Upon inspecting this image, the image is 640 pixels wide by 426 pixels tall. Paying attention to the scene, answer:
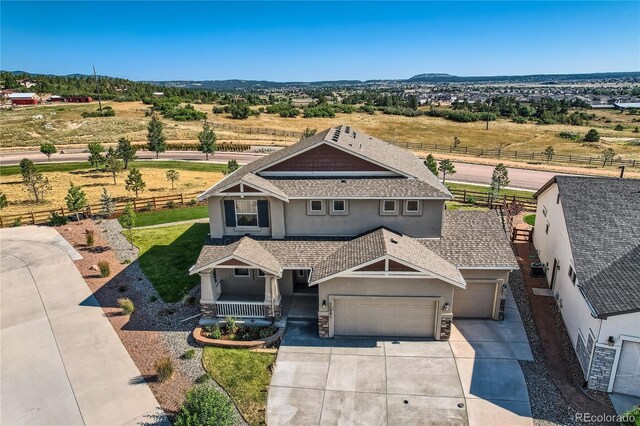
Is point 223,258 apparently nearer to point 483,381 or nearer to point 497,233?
point 483,381

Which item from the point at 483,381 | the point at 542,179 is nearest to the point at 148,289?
the point at 483,381

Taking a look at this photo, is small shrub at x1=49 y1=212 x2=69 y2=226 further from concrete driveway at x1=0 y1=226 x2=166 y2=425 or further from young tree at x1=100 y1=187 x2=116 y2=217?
concrete driveway at x1=0 y1=226 x2=166 y2=425

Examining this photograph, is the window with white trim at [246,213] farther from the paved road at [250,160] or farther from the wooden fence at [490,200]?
the paved road at [250,160]

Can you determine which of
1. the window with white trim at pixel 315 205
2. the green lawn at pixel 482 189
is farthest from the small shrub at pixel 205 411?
the green lawn at pixel 482 189

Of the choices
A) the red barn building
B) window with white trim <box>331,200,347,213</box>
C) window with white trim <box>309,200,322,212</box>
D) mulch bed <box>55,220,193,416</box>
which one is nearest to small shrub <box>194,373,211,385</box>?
mulch bed <box>55,220,193,416</box>

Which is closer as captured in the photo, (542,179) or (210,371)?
(210,371)
